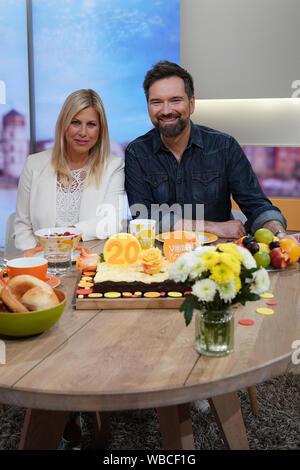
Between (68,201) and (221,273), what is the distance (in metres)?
1.52

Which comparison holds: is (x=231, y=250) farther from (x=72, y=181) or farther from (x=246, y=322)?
(x=72, y=181)

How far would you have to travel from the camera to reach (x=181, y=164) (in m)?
2.51

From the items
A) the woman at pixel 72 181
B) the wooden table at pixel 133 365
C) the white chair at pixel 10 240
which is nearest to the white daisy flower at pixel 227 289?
the wooden table at pixel 133 365

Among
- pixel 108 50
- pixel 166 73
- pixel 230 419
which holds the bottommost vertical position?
pixel 230 419

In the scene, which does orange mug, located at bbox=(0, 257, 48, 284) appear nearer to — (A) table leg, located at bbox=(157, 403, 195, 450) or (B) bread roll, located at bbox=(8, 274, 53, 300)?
(B) bread roll, located at bbox=(8, 274, 53, 300)

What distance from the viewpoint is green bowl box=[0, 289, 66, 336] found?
1.05 meters

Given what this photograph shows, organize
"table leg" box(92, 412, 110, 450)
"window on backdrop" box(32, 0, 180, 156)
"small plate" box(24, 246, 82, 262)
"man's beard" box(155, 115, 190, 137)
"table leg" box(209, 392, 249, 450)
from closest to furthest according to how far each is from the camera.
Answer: "table leg" box(209, 392, 249, 450) < "small plate" box(24, 246, 82, 262) < "table leg" box(92, 412, 110, 450) < "man's beard" box(155, 115, 190, 137) < "window on backdrop" box(32, 0, 180, 156)

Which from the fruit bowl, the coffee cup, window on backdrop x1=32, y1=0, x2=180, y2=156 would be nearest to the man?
the coffee cup

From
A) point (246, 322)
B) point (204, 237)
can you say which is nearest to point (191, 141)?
point (204, 237)

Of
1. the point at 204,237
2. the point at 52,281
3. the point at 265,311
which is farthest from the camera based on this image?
the point at 204,237

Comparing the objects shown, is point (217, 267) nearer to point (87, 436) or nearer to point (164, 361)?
point (164, 361)

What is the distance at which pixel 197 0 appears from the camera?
3695 millimetres

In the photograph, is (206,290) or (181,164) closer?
(206,290)
